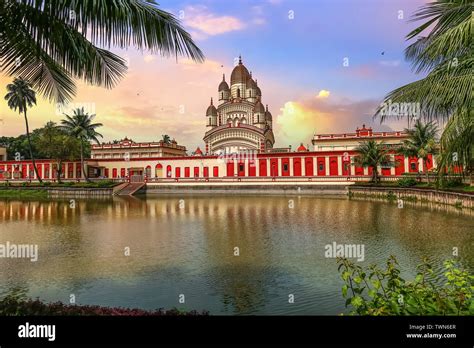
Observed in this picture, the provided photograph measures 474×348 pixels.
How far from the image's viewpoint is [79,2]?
544 cm

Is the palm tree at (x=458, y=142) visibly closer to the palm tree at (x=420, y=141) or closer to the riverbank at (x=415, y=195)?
the riverbank at (x=415, y=195)

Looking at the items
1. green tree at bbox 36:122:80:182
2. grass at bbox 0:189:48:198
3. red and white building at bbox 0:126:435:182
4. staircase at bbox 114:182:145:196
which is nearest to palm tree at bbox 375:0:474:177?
red and white building at bbox 0:126:435:182

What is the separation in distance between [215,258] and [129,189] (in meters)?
40.3

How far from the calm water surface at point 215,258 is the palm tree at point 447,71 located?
13.2ft

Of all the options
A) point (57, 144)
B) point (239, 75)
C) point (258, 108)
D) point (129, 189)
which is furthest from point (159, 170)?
point (239, 75)

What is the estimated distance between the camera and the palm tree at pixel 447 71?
16.3 ft

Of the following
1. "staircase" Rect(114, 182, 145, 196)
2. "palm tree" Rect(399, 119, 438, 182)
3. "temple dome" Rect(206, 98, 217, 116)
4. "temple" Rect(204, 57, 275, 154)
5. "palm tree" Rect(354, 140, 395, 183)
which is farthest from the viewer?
"temple dome" Rect(206, 98, 217, 116)

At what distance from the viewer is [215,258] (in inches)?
436

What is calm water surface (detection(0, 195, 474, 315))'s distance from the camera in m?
7.70

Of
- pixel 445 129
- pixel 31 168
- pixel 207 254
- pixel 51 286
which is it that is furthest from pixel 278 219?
pixel 31 168

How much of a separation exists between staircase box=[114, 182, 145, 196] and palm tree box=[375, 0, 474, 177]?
45.0 m

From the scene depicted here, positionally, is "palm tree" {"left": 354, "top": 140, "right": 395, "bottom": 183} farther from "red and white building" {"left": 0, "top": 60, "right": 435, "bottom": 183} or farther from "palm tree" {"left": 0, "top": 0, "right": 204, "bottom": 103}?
"palm tree" {"left": 0, "top": 0, "right": 204, "bottom": 103}
